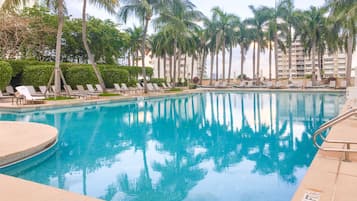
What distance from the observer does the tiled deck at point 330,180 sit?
2.87 meters

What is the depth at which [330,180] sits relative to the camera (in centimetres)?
327

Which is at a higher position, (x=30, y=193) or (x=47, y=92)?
(x=47, y=92)

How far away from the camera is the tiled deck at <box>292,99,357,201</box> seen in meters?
2.87

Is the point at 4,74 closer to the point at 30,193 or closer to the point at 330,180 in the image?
the point at 30,193

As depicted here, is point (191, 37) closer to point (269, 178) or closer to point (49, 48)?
point (49, 48)

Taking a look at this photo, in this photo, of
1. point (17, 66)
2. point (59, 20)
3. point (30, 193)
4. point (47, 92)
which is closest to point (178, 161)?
point (30, 193)

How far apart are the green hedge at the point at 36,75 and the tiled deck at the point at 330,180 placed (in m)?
18.6

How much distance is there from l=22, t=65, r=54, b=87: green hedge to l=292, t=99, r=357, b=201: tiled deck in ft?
60.9

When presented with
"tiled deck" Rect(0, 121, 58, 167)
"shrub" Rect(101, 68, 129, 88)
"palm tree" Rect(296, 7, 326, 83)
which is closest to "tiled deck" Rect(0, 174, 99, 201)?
"tiled deck" Rect(0, 121, 58, 167)

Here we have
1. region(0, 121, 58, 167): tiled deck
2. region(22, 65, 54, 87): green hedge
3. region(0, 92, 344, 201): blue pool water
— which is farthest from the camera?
region(22, 65, 54, 87): green hedge

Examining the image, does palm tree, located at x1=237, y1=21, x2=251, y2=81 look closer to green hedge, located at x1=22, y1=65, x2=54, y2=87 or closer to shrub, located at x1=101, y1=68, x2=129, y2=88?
shrub, located at x1=101, y1=68, x2=129, y2=88

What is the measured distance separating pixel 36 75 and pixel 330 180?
64.2ft

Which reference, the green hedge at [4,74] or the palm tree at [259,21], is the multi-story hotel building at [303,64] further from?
the green hedge at [4,74]

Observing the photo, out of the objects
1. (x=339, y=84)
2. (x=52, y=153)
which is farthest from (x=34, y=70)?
(x=339, y=84)
